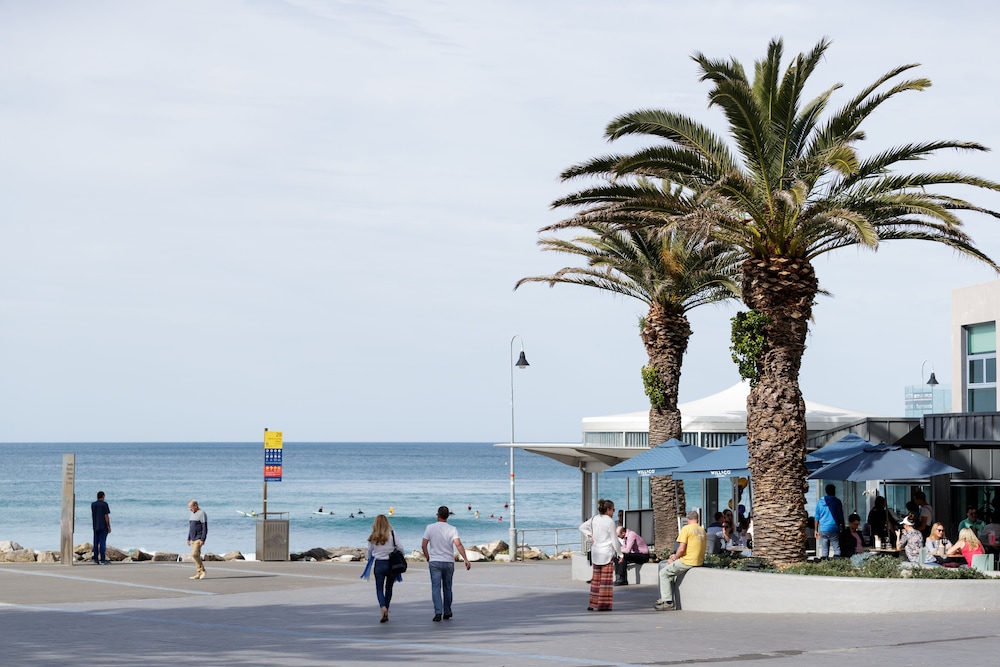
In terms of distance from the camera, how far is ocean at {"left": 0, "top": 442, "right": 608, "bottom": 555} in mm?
69188

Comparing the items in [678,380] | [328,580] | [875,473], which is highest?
[678,380]

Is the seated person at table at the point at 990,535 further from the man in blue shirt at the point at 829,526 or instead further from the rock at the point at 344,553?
the rock at the point at 344,553

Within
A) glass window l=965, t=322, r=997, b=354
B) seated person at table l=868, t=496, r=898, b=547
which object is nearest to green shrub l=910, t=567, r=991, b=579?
seated person at table l=868, t=496, r=898, b=547

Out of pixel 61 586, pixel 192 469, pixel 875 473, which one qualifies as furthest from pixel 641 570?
pixel 192 469

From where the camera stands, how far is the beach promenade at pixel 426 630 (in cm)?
1291

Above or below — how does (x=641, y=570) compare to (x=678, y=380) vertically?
below

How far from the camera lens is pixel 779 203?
19.1 meters

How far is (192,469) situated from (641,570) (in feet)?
450

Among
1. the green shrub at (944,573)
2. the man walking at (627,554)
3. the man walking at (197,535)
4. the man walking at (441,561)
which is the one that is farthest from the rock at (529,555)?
the green shrub at (944,573)

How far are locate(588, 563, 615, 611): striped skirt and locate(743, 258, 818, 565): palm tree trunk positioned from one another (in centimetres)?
262

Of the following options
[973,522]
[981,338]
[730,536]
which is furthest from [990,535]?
[981,338]

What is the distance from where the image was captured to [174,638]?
14781 millimetres

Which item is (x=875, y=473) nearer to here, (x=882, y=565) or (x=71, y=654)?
(x=882, y=565)

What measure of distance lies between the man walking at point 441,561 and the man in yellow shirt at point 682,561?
3.11 m
